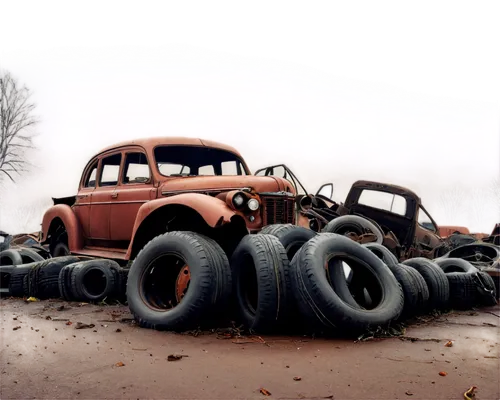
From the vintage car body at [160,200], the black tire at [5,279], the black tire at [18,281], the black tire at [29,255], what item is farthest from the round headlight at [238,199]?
the black tire at [29,255]

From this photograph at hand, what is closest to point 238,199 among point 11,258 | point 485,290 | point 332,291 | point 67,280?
point 332,291

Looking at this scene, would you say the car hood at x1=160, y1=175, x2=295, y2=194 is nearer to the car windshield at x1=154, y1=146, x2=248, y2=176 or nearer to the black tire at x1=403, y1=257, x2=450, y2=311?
the car windshield at x1=154, y1=146, x2=248, y2=176

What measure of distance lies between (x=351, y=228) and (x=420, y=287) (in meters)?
3.75

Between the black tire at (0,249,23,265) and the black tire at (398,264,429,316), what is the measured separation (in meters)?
5.95

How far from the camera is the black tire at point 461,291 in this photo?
5.55 metres

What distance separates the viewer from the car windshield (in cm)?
616

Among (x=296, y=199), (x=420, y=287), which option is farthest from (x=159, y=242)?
(x=420, y=287)

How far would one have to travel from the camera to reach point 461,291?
5.54 metres

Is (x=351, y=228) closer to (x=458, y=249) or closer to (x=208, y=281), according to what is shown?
(x=458, y=249)

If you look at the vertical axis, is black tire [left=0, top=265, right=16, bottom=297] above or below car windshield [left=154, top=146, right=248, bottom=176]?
below

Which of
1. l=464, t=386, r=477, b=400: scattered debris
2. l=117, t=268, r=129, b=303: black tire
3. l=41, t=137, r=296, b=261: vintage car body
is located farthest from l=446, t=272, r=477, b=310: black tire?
l=117, t=268, r=129, b=303: black tire

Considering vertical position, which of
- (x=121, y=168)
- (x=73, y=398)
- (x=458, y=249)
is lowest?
(x=458, y=249)

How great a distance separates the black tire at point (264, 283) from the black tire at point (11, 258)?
4664mm

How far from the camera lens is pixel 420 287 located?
15.9ft
